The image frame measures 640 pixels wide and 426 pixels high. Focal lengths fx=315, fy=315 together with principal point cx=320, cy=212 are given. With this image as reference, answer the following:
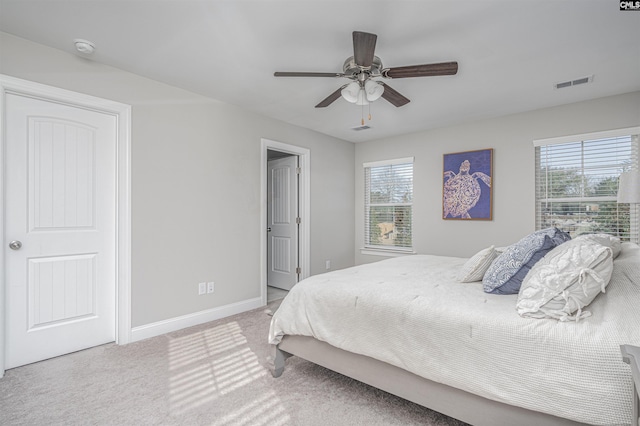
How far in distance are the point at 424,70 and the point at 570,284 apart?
61.5 inches

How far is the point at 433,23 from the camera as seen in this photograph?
2146mm

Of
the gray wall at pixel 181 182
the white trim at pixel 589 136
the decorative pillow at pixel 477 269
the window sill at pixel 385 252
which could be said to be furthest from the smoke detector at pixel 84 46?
the white trim at pixel 589 136

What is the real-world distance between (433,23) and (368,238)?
3.82 m

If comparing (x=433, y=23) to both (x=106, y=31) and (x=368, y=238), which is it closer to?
(x=106, y=31)

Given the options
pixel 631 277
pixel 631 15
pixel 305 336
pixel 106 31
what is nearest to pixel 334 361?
pixel 305 336

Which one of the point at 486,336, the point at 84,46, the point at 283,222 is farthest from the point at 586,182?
the point at 84,46

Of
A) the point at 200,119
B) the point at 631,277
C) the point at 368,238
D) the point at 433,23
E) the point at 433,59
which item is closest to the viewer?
the point at 631,277

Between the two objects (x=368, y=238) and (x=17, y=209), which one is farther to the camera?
(x=368, y=238)

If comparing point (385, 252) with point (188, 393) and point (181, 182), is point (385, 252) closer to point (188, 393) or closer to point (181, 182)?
point (181, 182)

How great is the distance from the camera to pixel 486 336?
1437 millimetres

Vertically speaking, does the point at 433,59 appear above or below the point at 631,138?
above

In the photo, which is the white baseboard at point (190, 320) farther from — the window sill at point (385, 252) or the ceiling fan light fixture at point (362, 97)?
the ceiling fan light fixture at point (362, 97)

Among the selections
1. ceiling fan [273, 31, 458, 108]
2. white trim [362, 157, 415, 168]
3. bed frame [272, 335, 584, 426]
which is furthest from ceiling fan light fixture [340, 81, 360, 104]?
white trim [362, 157, 415, 168]

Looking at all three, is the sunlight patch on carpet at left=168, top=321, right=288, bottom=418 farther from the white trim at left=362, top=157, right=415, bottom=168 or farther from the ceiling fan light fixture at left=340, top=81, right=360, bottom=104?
the white trim at left=362, top=157, right=415, bottom=168
